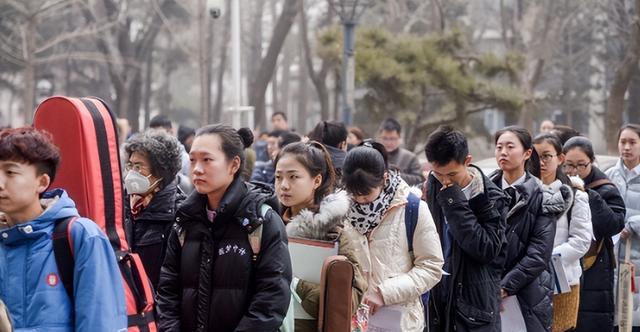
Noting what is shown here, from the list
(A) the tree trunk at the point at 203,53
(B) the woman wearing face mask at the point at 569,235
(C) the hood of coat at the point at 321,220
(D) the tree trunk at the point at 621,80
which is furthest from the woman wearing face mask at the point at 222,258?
(A) the tree trunk at the point at 203,53

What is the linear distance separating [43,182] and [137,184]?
6.46 feet

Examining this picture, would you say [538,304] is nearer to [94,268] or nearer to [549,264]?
[549,264]

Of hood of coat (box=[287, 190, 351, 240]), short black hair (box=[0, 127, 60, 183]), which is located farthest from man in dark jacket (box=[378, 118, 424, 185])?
short black hair (box=[0, 127, 60, 183])

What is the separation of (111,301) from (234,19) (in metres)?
15.8

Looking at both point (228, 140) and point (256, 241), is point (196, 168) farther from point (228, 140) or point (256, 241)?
point (256, 241)

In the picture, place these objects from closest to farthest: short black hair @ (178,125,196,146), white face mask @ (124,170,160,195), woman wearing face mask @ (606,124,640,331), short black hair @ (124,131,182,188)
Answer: white face mask @ (124,170,160,195) < short black hair @ (124,131,182,188) < woman wearing face mask @ (606,124,640,331) < short black hair @ (178,125,196,146)

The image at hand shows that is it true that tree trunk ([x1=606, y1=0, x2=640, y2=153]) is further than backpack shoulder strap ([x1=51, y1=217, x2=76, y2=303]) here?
Yes

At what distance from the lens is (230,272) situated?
4172 mm

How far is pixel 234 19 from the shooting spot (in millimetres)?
19109

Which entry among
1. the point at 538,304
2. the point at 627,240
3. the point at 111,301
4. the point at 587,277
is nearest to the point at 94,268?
the point at 111,301

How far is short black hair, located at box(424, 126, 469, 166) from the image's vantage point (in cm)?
536

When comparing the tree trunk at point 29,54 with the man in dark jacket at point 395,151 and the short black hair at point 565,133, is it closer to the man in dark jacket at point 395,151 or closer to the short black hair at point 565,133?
the man in dark jacket at point 395,151

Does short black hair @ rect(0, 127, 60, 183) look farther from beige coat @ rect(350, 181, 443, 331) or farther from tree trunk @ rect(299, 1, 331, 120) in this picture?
tree trunk @ rect(299, 1, 331, 120)

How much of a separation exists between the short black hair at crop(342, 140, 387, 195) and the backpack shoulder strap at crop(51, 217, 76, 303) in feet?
5.77
